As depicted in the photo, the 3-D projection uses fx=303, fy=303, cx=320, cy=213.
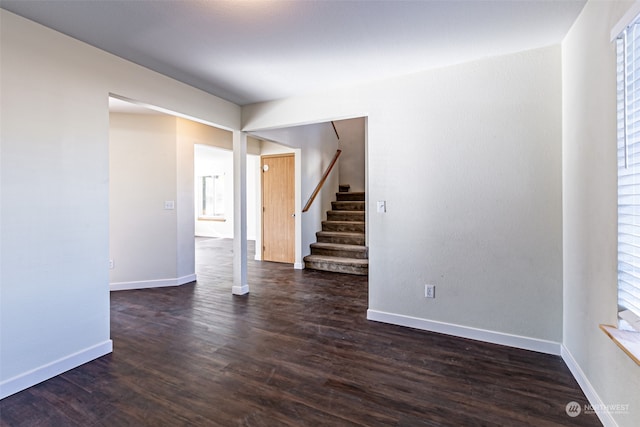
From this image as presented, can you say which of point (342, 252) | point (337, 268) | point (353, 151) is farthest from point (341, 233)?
point (353, 151)

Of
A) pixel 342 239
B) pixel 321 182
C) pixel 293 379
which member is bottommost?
pixel 293 379

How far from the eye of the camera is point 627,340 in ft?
4.43

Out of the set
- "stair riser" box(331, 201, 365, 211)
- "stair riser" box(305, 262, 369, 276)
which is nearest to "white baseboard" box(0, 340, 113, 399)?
"stair riser" box(305, 262, 369, 276)

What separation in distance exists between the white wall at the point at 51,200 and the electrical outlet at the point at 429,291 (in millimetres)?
2713

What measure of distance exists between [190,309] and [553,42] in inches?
162

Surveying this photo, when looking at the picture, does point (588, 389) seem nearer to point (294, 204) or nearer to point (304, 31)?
point (304, 31)

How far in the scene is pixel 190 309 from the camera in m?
3.37

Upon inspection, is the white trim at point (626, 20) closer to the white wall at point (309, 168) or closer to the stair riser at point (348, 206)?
the white wall at point (309, 168)

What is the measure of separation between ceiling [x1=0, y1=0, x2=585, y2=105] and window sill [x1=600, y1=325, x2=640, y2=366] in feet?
6.08

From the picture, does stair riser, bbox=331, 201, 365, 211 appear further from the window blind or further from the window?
the window

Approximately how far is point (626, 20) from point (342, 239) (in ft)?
15.3

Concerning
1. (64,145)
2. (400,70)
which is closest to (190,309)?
(64,145)

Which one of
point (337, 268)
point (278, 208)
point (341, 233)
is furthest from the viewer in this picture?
point (278, 208)

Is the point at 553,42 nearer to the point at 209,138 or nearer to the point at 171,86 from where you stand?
the point at 171,86
